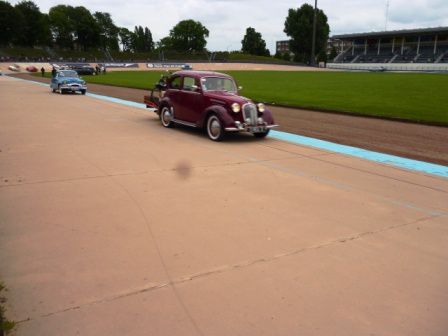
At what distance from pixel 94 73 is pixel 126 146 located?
1903 inches

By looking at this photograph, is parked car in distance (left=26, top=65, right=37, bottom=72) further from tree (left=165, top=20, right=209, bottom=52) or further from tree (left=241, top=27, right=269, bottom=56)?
tree (left=241, top=27, right=269, bottom=56)

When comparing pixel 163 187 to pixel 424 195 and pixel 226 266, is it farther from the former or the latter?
pixel 424 195

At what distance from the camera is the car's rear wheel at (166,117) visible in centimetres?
1272

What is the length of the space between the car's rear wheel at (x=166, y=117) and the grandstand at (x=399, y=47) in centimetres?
8911

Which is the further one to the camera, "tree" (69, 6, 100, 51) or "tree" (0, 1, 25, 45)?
"tree" (69, 6, 100, 51)

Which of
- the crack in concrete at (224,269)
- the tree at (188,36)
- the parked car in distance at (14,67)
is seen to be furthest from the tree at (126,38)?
the crack in concrete at (224,269)

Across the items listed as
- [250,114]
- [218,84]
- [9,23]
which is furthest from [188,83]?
[9,23]

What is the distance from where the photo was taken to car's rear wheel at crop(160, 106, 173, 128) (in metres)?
12.7

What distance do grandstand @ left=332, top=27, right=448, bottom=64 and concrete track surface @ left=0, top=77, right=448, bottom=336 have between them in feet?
306

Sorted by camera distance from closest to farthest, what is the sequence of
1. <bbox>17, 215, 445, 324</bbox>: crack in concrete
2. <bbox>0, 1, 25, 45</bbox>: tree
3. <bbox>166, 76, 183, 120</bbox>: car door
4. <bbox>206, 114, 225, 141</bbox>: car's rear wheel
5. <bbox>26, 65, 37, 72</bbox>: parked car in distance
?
<bbox>17, 215, 445, 324</bbox>: crack in concrete, <bbox>206, 114, 225, 141</bbox>: car's rear wheel, <bbox>166, 76, 183, 120</bbox>: car door, <bbox>26, 65, 37, 72</bbox>: parked car in distance, <bbox>0, 1, 25, 45</bbox>: tree

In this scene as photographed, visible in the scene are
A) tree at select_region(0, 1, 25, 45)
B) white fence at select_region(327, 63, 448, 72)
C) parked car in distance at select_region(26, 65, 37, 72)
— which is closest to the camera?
parked car in distance at select_region(26, 65, 37, 72)

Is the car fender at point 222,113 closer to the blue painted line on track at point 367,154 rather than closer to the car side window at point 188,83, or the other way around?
the car side window at point 188,83

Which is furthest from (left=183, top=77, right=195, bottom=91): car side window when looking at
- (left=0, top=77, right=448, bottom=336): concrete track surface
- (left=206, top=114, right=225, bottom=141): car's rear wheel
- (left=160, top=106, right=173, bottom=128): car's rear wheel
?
(left=0, top=77, right=448, bottom=336): concrete track surface

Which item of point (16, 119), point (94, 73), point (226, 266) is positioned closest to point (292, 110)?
point (16, 119)
